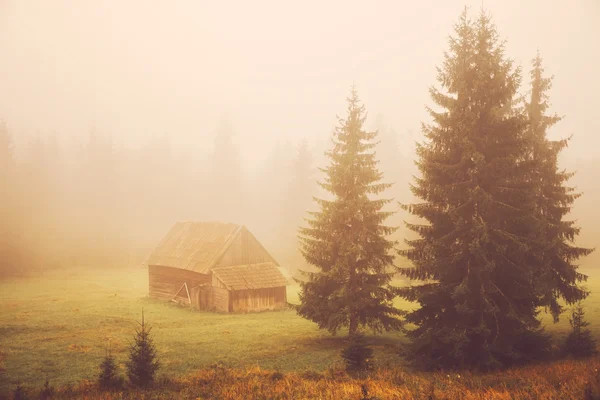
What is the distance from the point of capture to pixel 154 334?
2609 cm

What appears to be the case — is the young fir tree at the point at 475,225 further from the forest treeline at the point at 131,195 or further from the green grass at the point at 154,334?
the forest treeline at the point at 131,195

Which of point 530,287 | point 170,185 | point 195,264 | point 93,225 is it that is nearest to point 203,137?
point 170,185

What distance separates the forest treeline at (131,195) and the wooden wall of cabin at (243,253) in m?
23.5

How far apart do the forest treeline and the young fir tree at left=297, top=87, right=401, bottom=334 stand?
42.2m

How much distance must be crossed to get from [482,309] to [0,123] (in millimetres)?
93873

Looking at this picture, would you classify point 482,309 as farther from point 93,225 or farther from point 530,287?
point 93,225

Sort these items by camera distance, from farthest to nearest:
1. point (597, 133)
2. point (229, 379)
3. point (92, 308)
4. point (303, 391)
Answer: point (597, 133)
point (92, 308)
point (229, 379)
point (303, 391)

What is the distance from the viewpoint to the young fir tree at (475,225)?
577 inches

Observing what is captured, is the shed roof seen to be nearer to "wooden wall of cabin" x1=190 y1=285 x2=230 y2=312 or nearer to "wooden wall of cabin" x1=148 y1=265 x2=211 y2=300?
"wooden wall of cabin" x1=190 y1=285 x2=230 y2=312

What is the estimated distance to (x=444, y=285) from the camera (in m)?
15.8

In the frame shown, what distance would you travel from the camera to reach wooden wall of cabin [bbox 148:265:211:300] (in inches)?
1570

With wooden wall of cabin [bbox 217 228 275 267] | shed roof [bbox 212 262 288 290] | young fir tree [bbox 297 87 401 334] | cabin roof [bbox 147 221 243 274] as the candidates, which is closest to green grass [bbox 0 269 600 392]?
young fir tree [bbox 297 87 401 334]

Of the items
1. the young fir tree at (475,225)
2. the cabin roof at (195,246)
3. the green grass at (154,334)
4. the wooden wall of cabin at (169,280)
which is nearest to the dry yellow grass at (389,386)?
the young fir tree at (475,225)

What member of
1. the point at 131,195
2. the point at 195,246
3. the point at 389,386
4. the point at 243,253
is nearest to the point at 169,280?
the point at 195,246
